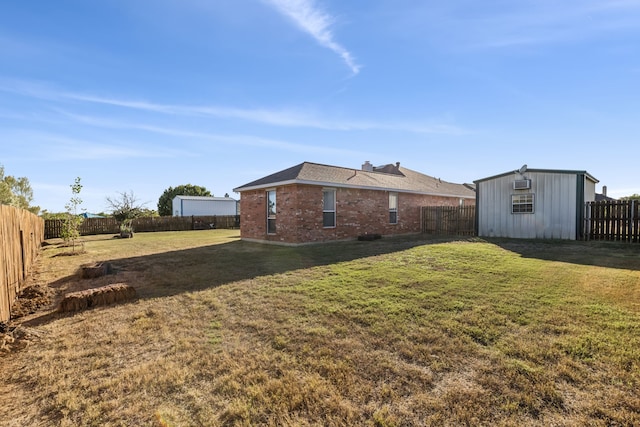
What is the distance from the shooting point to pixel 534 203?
14.0 meters

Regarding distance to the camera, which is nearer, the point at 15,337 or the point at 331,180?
the point at 15,337

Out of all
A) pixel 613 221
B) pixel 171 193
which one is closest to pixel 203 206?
pixel 171 193

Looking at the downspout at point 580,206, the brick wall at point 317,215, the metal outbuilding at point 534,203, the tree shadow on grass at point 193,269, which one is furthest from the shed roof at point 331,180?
the downspout at point 580,206

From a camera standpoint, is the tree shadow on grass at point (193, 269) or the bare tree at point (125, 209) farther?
the bare tree at point (125, 209)

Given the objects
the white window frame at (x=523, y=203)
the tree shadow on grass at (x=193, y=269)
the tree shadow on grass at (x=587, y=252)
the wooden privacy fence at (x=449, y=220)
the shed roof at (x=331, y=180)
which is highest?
the shed roof at (x=331, y=180)

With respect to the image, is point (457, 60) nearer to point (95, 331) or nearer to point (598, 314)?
point (598, 314)

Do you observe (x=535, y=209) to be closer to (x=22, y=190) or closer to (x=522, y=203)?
(x=522, y=203)

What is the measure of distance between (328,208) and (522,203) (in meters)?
9.30

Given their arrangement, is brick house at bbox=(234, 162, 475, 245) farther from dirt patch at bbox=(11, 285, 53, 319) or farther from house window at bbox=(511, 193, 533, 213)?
dirt patch at bbox=(11, 285, 53, 319)

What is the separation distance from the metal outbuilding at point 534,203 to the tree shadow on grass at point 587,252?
4.18 feet

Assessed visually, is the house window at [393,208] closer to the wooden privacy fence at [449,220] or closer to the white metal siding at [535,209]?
the wooden privacy fence at [449,220]

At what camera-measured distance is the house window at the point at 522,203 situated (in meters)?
14.1

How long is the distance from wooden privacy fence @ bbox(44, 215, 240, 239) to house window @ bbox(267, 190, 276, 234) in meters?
18.0

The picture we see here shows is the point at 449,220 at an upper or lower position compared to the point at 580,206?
lower
